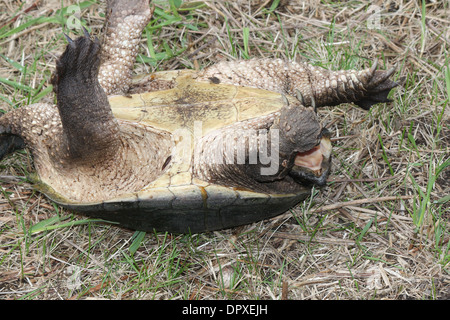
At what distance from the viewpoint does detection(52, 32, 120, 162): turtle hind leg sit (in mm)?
2678

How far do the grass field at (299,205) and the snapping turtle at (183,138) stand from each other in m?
0.22

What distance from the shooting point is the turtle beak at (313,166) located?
292 centimetres

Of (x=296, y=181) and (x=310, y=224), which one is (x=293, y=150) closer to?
(x=296, y=181)

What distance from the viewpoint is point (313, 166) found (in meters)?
2.95

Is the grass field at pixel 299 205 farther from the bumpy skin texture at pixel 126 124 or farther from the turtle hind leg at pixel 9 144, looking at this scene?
the bumpy skin texture at pixel 126 124

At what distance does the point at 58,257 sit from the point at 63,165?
0.56 m

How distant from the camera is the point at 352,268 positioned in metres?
2.96

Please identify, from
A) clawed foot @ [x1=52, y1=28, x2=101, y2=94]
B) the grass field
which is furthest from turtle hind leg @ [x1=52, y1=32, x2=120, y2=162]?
the grass field

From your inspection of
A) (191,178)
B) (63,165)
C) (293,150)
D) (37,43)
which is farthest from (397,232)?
(37,43)

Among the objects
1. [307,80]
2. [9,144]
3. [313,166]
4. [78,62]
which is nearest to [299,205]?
[313,166]

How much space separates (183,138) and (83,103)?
56 cm

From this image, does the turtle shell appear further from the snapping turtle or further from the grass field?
the grass field

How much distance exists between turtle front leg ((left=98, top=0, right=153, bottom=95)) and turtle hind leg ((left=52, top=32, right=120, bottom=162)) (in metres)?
0.60

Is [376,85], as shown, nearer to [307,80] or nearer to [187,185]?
[307,80]
